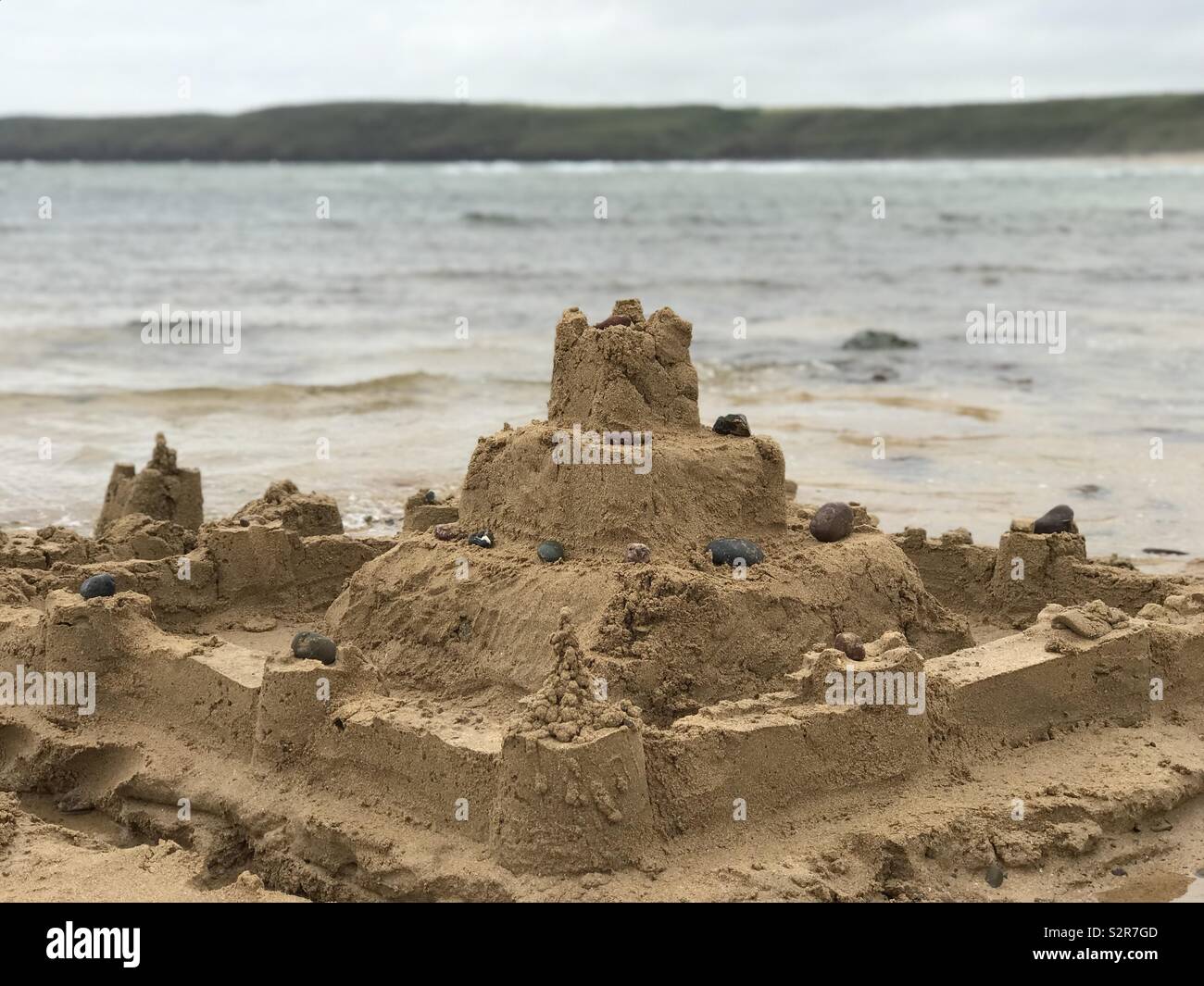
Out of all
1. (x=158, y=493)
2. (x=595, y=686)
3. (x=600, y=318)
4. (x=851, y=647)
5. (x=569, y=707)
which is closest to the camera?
(x=569, y=707)

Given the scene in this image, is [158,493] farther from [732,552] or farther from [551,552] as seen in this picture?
[732,552]

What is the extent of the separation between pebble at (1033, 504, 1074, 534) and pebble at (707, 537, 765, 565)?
261cm

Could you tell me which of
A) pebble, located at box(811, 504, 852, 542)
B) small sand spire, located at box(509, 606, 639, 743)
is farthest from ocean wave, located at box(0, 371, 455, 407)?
small sand spire, located at box(509, 606, 639, 743)

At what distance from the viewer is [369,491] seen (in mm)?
14383

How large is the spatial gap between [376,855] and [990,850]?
2.58m

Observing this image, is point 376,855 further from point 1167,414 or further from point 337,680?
Result: point 1167,414

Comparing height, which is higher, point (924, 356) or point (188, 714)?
point (924, 356)

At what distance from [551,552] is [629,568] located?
465 millimetres

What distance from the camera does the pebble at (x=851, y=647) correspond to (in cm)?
704

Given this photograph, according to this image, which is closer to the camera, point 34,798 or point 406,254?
point 34,798

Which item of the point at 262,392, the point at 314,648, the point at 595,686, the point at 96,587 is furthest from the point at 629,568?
the point at 262,392

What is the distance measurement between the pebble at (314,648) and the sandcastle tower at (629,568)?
0.65m

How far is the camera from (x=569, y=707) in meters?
6.14
